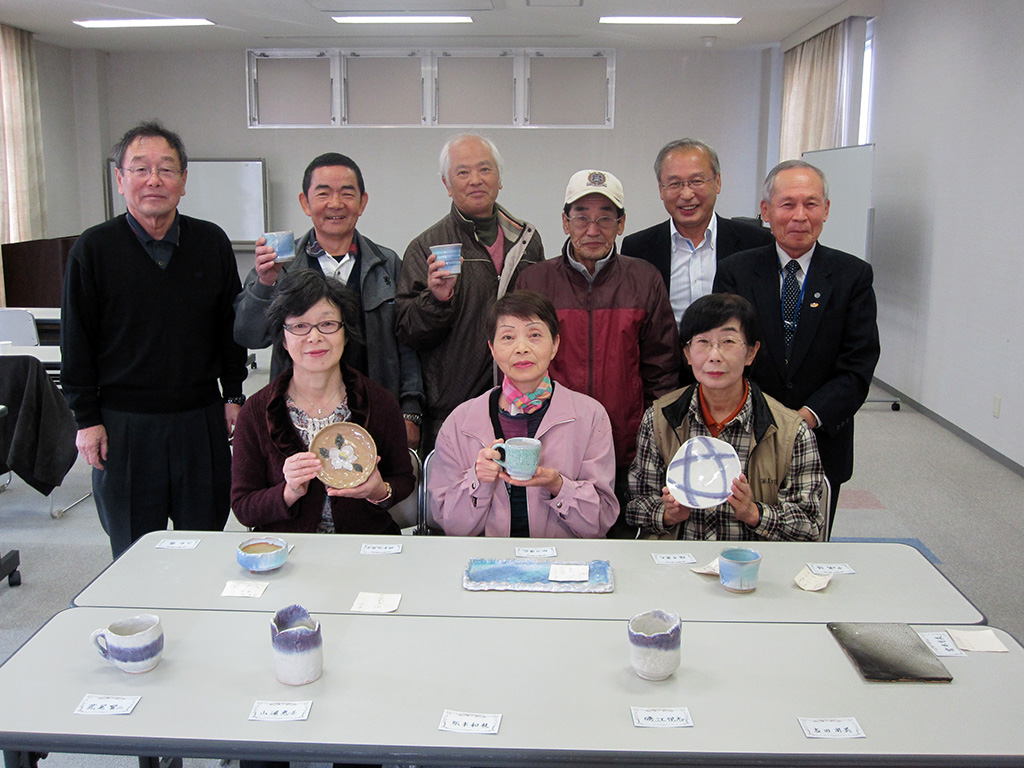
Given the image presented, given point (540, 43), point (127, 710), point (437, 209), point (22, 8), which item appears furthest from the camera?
point (437, 209)

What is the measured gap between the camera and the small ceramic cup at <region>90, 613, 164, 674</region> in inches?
57.6

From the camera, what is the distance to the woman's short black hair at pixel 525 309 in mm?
2211

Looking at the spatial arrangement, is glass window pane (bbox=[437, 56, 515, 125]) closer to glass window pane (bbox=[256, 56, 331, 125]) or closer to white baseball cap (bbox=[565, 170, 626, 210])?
glass window pane (bbox=[256, 56, 331, 125])

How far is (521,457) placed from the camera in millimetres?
1907

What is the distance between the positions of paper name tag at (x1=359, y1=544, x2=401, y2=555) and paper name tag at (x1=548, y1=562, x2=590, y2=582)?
387 millimetres

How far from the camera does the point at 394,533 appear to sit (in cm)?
236

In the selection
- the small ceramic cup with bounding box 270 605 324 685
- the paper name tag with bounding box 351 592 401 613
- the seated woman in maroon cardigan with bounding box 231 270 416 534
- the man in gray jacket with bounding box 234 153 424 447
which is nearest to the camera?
the small ceramic cup with bounding box 270 605 324 685

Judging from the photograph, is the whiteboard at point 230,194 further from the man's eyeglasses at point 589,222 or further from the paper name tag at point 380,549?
the paper name tag at point 380,549

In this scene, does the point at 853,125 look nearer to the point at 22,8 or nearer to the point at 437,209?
the point at 437,209

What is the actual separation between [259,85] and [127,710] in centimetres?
877

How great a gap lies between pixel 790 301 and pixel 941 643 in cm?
127

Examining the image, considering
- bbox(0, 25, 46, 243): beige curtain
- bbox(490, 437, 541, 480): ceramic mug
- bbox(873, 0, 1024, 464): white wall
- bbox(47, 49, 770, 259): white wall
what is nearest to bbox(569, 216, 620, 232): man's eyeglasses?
bbox(490, 437, 541, 480): ceramic mug

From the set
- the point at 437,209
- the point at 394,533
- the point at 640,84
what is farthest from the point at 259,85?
the point at 394,533

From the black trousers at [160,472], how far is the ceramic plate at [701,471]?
1.40m
